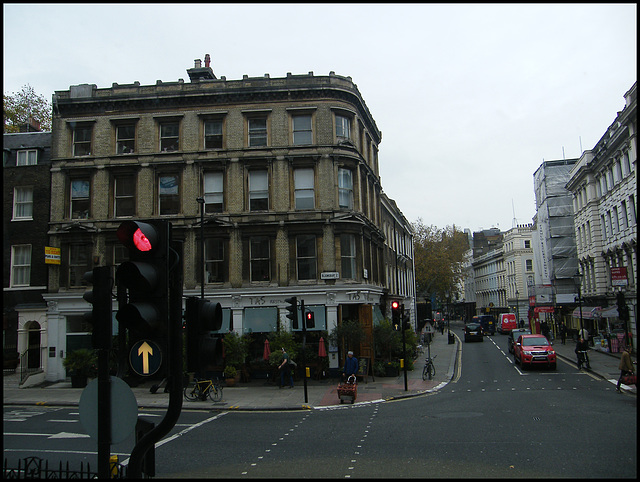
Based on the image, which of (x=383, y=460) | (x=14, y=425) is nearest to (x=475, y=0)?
(x=383, y=460)

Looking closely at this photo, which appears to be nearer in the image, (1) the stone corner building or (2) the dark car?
(1) the stone corner building

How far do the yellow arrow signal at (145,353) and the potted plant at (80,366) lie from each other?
23597 millimetres

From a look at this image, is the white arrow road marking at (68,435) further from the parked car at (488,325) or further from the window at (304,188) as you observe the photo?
the parked car at (488,325)

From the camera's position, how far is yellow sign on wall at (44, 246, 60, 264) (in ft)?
92.7

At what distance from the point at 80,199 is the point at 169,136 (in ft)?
20.5

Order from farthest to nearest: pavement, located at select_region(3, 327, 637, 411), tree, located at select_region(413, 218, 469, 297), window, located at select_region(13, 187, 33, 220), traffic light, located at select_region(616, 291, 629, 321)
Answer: tree, located at select_region(413, 218, 469, 297), window, located at select_region(13, 187, 33, 220), traffic light, located at select_region(616, 291, 629, 321), pavement, located at select_region(3, 327, 637, 411)

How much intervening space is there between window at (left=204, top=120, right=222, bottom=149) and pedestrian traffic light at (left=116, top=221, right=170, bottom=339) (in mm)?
24852

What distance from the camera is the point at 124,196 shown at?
2952 centimetres

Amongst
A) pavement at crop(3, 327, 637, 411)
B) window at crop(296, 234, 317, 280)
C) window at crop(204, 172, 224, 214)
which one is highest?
window at crop(204, 172, 224, 214)

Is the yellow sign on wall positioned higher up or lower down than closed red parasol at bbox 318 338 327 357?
higher up

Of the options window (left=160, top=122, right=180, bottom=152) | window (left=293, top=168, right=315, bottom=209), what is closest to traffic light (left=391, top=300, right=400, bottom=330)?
window (left=293, top=168, right=315, bottom=209)

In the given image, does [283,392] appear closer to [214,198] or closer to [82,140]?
[214,198]

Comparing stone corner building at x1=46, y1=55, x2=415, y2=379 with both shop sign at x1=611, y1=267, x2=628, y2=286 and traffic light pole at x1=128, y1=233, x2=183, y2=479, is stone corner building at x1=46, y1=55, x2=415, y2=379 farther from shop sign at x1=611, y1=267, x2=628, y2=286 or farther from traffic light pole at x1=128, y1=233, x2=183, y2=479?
traffic light pole at x1=128, y1=233, x2=183, y2=479

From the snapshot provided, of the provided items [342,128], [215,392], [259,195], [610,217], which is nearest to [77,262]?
[259,195]
